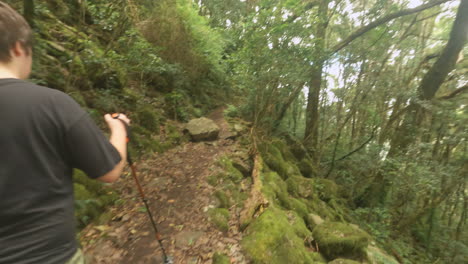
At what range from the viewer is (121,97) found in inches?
279

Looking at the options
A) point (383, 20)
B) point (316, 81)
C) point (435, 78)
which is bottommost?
point (316, 81)

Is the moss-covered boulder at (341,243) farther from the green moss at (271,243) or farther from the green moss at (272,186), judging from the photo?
the green moss at (272,186)

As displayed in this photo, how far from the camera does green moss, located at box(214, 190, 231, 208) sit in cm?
461

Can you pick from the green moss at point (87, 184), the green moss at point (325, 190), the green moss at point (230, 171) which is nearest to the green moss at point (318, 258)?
the green moss at point (230, 171)

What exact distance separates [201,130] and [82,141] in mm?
7155

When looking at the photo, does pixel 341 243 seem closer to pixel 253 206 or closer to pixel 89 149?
pixel 253 206

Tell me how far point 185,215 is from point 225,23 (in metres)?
13.1

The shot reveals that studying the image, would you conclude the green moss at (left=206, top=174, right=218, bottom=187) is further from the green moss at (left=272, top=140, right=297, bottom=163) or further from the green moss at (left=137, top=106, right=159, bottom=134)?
the green moss at (left=272, top=140, right=297, bottom=163)

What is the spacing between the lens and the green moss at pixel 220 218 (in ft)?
13.1

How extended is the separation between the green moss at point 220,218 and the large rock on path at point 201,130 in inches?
161

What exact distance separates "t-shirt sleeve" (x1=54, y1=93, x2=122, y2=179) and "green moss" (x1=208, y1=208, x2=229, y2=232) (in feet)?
10.4

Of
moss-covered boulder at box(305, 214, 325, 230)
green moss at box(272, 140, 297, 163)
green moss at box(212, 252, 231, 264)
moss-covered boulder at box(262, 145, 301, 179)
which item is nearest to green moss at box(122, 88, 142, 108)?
moss-covered boulder at box(262, 145, 301, 179)

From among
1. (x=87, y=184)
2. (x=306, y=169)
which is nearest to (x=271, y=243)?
(x=87, y=184)

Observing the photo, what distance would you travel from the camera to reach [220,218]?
4121mm
